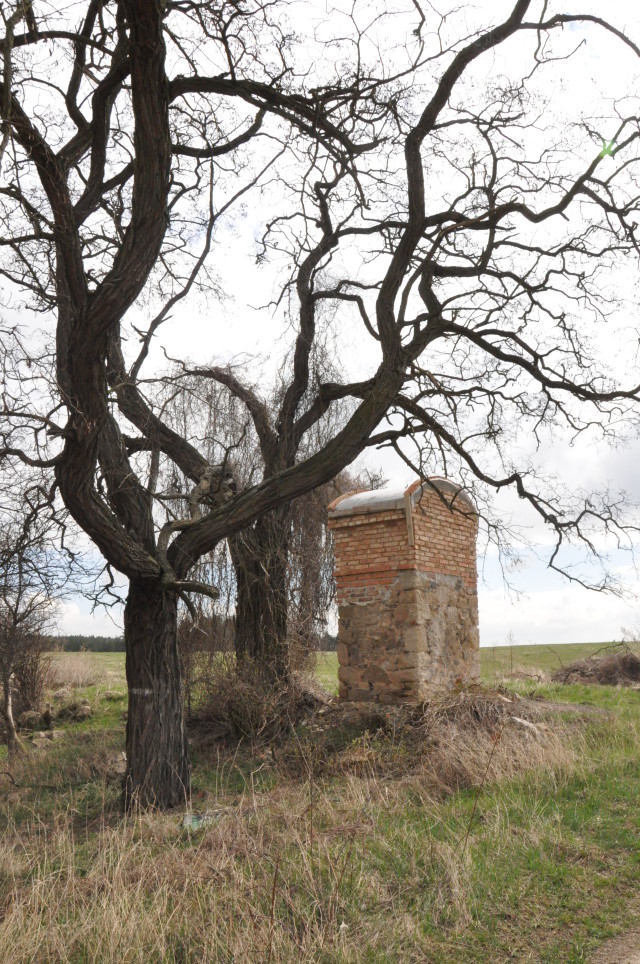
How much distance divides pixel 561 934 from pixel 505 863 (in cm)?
80

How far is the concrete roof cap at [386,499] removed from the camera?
12398 millimetres

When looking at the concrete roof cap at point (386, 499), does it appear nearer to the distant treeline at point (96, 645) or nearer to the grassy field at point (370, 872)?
the grassy field at point (370, 872)

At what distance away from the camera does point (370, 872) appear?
5.18 m

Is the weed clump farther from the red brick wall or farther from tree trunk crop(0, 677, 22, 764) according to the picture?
tree trunk crop(0, 677, 22, 764)

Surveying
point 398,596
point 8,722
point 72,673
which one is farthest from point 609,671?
point 8,722

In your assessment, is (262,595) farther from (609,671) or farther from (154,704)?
(609,671)

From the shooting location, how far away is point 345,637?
12.7 m

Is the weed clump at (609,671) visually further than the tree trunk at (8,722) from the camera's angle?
Yes

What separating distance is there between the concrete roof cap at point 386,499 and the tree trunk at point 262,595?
125 cm

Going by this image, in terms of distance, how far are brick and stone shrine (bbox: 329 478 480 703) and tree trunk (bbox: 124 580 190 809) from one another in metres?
3.90

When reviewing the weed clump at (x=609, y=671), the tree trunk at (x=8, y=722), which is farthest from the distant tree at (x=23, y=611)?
the weed clump at (x=609, y=671)

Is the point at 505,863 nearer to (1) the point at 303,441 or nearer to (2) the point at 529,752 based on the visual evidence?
(2) the point at 529,752

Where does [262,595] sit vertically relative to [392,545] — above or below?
below

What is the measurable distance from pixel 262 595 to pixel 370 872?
329 inches
